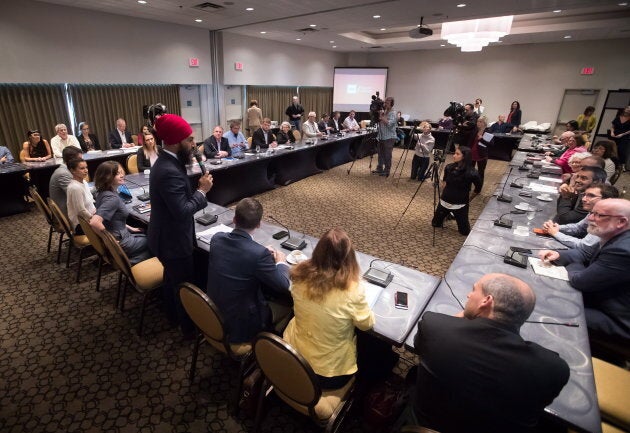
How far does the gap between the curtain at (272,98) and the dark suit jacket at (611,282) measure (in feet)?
31.1

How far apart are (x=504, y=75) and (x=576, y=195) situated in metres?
9.06

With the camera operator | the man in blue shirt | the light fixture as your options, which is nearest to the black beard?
the man in blue shirt

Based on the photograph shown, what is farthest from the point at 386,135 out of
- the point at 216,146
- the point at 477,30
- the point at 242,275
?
the point at 242,275

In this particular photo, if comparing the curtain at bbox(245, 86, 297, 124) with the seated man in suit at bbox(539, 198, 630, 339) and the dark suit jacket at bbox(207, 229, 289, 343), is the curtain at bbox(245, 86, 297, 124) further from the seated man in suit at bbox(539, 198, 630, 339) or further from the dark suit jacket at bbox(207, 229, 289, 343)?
the seated man in suit at bbox(539, 198, 630, 339)

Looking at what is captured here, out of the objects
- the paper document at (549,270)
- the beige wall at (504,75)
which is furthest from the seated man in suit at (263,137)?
the beige wall at (504,75)

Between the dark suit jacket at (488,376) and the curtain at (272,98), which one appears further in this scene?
the curtain at (272,98)

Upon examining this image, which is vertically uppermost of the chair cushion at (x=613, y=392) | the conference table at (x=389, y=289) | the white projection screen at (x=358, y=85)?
the white projection screen at (x=358, y=85)

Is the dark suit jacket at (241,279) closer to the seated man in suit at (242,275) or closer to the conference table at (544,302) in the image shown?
the seated man in suit at (242,275)

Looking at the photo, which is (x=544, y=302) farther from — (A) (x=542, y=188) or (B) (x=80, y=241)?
(B) (x=80, y=241)

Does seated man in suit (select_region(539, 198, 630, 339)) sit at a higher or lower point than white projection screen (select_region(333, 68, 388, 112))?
lower

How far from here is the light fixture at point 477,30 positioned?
248 inches

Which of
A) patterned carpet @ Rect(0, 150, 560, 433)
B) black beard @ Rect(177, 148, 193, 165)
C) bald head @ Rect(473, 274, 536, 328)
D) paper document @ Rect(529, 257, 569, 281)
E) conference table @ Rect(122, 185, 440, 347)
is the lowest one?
patterned carpet @ Rect(0, 150, 560, 433)

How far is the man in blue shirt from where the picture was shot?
603 cm

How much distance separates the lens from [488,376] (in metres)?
1.14
